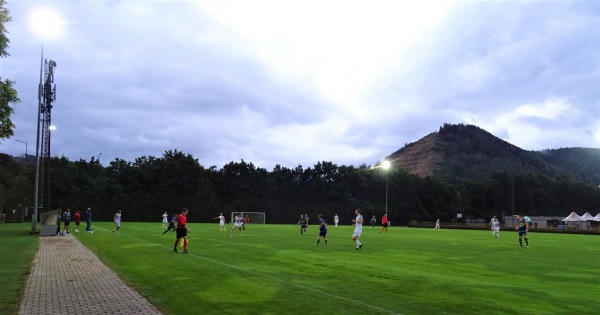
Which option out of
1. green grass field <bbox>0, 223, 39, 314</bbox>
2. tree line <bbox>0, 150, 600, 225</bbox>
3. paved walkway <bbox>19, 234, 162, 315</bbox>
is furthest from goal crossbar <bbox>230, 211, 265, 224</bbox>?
paved walkway <bbox>19, 234, 162, 315</bbox>

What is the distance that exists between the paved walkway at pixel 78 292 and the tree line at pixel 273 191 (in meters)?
69.4

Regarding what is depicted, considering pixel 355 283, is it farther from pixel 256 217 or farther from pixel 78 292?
pixel 256 217

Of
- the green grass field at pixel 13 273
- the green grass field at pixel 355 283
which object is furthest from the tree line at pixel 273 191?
the green grass field at pixel 355 283

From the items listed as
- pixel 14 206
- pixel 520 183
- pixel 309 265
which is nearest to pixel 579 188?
pixel 520 183

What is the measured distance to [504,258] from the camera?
22328 mm

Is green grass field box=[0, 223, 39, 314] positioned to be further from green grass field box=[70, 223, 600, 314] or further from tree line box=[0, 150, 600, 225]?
tree line box=[0, 150, 600, 225]

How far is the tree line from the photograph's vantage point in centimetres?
9131

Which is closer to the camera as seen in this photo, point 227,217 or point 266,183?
point 227,217

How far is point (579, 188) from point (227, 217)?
115m

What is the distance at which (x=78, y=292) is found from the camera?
471 inches

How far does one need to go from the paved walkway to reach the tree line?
228 ft

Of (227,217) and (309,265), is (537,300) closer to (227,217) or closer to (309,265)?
(309,265)

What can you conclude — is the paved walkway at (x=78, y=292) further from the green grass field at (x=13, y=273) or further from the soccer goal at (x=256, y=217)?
the soccer goal at (x=256, y=217)

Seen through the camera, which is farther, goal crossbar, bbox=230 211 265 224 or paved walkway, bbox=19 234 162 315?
goal crossbar, bbox=230 211 265 224
